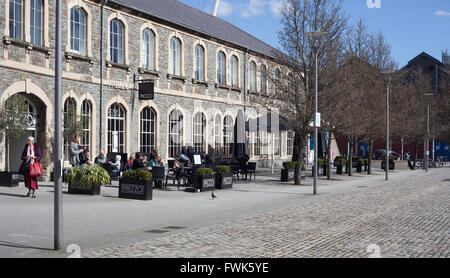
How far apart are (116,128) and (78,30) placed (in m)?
4.97

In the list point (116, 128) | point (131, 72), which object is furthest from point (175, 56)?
point (116, 128)

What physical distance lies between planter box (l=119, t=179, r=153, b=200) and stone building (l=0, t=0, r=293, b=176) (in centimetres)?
581

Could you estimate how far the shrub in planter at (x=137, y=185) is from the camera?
51.4 ft

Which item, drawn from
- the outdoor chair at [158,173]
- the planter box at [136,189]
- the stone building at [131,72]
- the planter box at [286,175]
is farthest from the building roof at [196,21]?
the planter box at [136,189]

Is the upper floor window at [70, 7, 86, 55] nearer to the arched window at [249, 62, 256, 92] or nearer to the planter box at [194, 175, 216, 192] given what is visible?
the planter box at [194, 175, 216, 192]

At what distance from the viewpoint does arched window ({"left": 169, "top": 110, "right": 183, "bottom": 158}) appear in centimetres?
2834

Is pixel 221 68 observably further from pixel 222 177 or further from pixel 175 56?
pixel 222 177

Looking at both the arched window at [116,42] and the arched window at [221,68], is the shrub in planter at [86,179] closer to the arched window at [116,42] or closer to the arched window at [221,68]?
the arched window at [116,42]

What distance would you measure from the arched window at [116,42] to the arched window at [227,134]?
10.9 meters

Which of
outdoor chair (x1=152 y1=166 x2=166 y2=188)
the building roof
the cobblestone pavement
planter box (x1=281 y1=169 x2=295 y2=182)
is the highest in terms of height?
the building roof

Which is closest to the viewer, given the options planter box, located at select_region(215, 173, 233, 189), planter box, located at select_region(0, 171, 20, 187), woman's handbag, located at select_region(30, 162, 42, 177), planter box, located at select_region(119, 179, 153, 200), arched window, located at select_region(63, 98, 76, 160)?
woman's handbag, located at select_region(30, 162, 42, 177)

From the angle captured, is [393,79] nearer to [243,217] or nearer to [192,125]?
[192,125]

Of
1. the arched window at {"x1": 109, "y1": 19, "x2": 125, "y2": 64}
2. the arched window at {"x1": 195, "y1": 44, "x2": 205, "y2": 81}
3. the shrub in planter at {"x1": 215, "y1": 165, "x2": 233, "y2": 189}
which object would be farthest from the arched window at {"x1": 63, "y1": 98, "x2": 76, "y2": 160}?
the arched window at {"x1": 195, "y1": 44, "x2": 205, "y2": 81}

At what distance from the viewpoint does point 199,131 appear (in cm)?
3119
